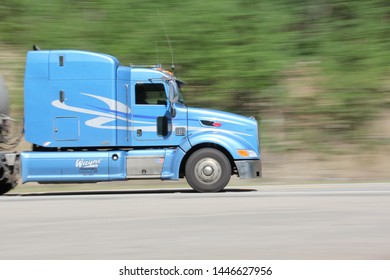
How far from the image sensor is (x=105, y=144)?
1538 cm

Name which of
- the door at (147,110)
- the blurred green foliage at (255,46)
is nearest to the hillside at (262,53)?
the blurred green foliage at (255,46)

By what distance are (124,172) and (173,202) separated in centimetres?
221

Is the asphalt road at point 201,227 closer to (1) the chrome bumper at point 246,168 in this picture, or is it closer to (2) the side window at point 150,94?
(1) the chrome bumper at point 246,168

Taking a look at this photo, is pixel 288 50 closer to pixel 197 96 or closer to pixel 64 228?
pixel 197 96

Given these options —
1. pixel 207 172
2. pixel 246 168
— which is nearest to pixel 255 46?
pixel 246 168

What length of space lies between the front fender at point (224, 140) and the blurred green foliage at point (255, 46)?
8089 mm

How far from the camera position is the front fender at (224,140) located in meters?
15.1

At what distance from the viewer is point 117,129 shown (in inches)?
605

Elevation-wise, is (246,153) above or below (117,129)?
below

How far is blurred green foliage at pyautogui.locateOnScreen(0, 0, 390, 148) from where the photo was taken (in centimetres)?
2338

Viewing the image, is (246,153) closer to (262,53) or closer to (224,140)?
(224,140)

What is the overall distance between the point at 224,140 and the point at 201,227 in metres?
5.28

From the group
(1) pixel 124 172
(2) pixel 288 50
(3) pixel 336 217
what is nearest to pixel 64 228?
(3) pixel 336 217

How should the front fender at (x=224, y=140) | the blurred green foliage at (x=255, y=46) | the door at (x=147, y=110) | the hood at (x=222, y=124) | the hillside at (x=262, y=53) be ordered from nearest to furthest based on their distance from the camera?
the front fender at (x=224, y=140) → the hood at (x=222, y=124) → the door at (x=147, y=110) → the hillside at (x=262, y=53) → the blurred green foliage at (x=255, y=46)
